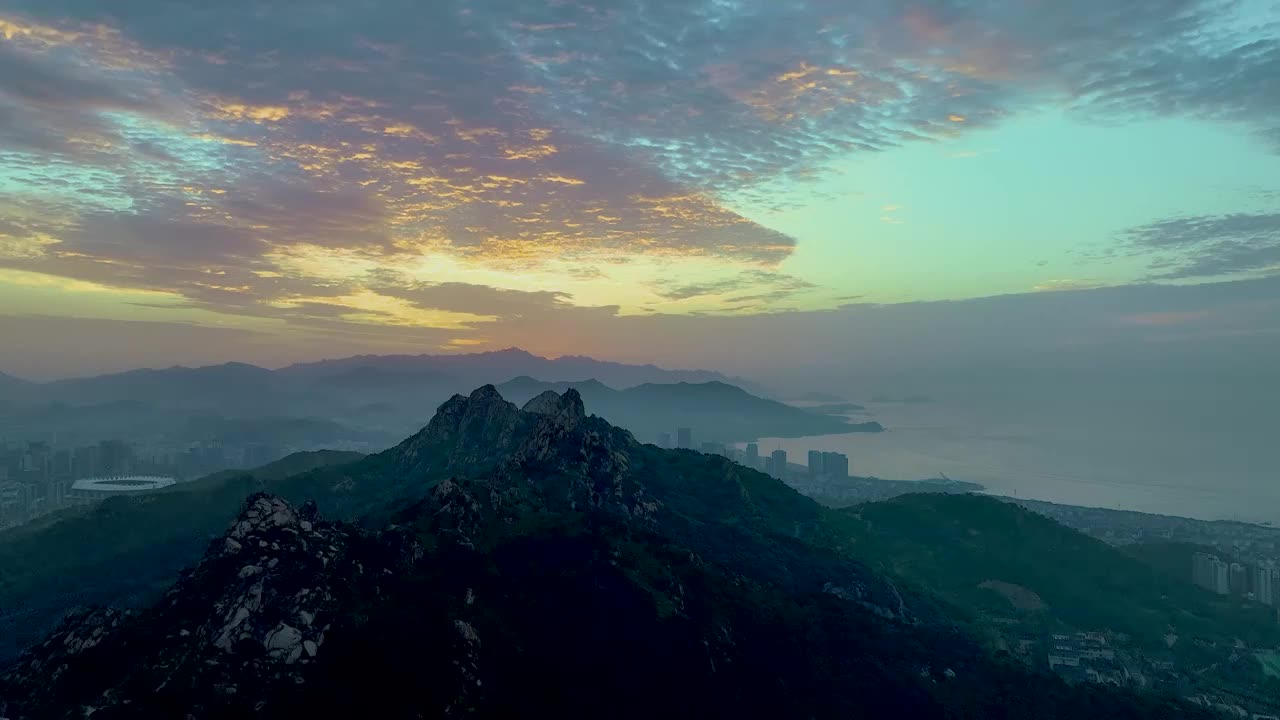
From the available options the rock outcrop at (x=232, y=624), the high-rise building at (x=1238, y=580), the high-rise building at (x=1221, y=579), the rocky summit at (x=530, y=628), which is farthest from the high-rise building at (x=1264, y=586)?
the rock outcrop at (x=232, y=624)

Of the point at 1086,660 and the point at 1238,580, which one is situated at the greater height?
the point at 1238,580

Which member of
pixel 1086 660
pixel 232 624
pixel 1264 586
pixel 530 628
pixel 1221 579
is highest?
pixel 232 624

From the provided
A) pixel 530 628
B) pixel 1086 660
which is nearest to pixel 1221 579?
pixel 1086 660

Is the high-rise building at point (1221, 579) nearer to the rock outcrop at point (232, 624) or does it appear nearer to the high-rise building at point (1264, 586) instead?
the high-rise building at point (1264, 586)

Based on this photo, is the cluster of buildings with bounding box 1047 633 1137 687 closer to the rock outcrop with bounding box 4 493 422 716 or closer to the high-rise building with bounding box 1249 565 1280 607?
the high-rise building with bounding box 1249 565 1280 607

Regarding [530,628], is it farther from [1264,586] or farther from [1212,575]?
[1264,586]

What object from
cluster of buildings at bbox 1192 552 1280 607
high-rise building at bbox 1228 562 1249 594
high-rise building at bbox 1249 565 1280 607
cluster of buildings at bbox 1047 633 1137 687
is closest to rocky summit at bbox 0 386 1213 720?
cluster of buildings at bbox 1047 633 1137 687
